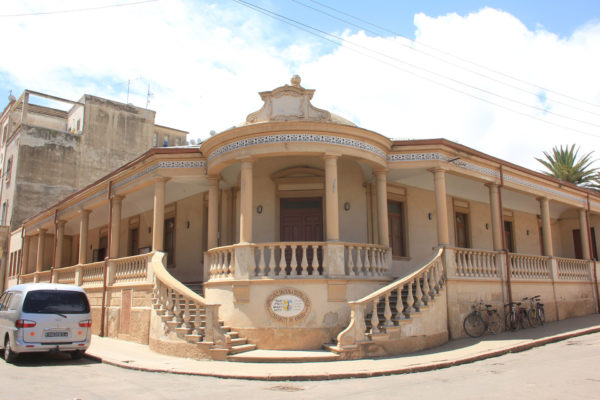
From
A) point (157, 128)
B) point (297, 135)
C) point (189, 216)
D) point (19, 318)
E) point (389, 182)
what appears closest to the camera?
point (19, 318)

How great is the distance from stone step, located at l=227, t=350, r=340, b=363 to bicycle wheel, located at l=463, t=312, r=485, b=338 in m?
4.26

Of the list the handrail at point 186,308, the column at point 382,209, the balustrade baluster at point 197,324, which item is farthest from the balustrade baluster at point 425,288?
the balustrade baluster at point 197,324

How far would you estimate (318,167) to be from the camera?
1478 centimetres

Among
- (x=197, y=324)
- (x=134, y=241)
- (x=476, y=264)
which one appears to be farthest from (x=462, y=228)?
(x=134, y=241)

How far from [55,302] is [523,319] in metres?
12.5

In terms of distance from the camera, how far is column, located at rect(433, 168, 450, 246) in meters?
13.3

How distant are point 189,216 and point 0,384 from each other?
33.9 feet

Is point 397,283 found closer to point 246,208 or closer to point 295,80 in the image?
point 246,208

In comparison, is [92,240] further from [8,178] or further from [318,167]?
[318,167]

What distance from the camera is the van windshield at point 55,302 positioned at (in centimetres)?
1086

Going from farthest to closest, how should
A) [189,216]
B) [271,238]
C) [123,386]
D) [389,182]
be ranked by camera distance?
[189,216]
[389,182]
[271,238]
[123,386]

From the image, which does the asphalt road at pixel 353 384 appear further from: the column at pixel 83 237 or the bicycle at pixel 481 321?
the column at pixel 83 237

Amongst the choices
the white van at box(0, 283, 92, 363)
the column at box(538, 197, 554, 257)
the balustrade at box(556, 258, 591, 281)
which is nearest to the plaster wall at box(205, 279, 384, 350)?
the white van at box(0, 283, 92, 363)

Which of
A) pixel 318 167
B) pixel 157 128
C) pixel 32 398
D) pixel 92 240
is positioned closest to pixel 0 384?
pixel 32 398
